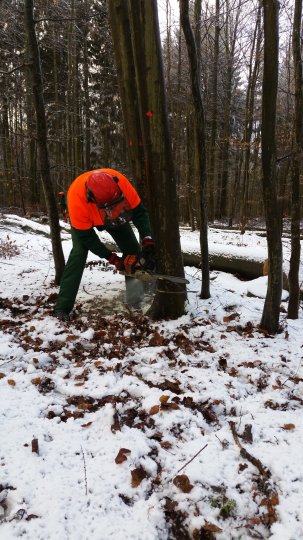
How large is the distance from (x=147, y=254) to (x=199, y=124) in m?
1.74

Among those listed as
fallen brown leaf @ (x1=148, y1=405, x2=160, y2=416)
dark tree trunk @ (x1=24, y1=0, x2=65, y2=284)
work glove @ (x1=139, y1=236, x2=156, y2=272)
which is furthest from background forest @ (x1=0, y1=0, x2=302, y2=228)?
fallen brown leaf @ (x1=148, y1=405, x2=160, y2=416)

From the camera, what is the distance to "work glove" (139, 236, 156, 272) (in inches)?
171

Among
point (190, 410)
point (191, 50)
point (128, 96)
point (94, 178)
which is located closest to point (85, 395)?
point (190, 410)

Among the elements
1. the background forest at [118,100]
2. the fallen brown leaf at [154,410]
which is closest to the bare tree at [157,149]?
the fallen brown leaf at [154,410]

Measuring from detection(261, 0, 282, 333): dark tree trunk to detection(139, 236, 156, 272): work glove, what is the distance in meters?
1.37

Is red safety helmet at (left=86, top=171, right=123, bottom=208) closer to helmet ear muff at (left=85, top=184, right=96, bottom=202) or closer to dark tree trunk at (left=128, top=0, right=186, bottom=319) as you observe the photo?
helmet ear muff at (left=85, top=184, right=96, bottom=202)

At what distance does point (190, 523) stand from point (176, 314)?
2.75m

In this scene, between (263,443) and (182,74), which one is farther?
(182,74)

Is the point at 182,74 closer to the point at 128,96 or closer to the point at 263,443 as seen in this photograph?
the point at 128,96

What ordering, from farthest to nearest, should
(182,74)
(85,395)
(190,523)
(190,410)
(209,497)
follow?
1. (182,74)
2. (85,395)
3. (190,410)
4. (209,497)
5. (190,523)

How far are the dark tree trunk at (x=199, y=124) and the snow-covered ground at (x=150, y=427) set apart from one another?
2.47 feet

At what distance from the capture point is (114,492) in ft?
6.94

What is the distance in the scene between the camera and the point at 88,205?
4.24 m

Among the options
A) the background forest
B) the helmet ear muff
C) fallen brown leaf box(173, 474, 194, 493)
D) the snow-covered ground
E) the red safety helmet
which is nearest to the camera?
the snow-covered ground
